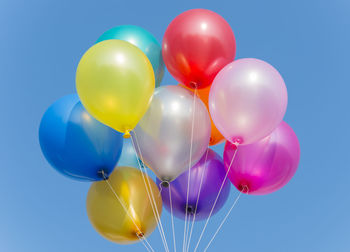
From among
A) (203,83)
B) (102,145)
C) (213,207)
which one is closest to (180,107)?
(203,83)

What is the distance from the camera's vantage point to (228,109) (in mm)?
3627

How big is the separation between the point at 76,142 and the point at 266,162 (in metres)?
1.59

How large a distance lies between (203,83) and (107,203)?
1.32 metres

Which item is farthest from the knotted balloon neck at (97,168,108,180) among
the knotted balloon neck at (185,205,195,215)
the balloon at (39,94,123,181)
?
the knotted balloon neck at (185,205,195,215)

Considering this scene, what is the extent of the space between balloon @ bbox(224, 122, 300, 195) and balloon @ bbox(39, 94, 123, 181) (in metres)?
1.07

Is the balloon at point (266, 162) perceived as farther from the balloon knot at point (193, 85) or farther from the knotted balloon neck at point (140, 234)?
the knotted balloon neck at point (140, 234)

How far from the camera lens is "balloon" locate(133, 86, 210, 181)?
374cm

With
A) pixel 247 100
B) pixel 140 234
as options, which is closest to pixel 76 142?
pixel 140 234

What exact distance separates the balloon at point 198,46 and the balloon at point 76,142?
817mm

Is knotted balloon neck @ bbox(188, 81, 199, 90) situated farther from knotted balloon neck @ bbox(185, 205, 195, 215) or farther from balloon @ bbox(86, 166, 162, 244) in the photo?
knotted balloon neck @ bbox(185, 205, 195, 215)

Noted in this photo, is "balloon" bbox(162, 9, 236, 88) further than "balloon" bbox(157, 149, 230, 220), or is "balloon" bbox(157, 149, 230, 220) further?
"balloon" bbox(157, 149, 230, 220)

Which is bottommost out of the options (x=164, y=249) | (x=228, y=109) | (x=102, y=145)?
(x=164, y=249)

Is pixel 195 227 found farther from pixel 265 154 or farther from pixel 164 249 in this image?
pixel 265 154

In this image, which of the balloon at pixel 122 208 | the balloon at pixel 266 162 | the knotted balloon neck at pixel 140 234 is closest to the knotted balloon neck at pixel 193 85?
the balloon at pixel 266 162
